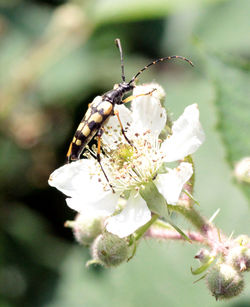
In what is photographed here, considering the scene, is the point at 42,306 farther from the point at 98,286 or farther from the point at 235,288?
the point at 235,288

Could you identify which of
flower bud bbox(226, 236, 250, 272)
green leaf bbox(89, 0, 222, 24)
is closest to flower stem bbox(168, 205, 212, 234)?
flower bud bbox(226, 236, 250, 272)

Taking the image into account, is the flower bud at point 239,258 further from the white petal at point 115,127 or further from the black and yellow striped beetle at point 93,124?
the white petal at point 115,127

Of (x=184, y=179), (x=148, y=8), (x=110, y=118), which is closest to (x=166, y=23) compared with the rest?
(x=148, y=8)

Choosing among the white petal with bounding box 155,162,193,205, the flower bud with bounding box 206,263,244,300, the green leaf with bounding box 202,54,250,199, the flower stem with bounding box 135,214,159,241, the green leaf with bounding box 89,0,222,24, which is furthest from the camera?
the green leaf with bounding box 89,0,222,24

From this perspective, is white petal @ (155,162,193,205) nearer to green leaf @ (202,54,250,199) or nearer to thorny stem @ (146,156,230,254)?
thorny stem @ (146,156,230,254)

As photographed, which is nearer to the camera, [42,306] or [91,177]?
[91,177]
